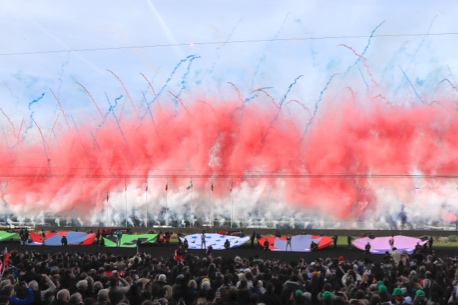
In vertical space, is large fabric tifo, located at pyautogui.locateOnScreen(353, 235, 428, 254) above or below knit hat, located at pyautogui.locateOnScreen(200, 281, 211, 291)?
below

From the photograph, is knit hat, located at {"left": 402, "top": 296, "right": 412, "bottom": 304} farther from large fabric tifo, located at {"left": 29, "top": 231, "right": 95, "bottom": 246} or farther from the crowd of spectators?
large fabric tifo, located at {"left": 29, "top": 231, "right": 95, "bottom": 246}

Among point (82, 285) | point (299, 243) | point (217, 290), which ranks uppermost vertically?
point (82, 285)

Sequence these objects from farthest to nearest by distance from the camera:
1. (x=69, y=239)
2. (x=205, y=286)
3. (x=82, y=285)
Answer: (x=69, y=239) → (x=205, y=286) → (x=82, y=285)

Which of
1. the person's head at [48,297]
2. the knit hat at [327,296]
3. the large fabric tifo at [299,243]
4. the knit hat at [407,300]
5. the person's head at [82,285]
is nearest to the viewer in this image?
the knit hat at [327,296]

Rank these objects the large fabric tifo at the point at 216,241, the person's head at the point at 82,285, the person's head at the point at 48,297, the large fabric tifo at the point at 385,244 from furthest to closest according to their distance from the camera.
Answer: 1. the large fabric tifo at the point at 216,241
2. the large fabric tifo at the point at 385,244
3. the person's head at the point at 82,285
4. the person's head at the point at 48,297

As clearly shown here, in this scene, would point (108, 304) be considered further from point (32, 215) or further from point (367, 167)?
point (32, 215)

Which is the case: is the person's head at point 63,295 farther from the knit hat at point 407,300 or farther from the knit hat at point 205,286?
the knit hat at point 407,300

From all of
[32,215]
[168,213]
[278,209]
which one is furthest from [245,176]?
[32,215]

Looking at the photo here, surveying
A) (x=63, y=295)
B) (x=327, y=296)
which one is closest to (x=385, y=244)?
(x=327, y=296)

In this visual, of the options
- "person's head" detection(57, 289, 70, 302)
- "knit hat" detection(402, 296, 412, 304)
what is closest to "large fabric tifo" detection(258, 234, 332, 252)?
"knit hat" detection(402, 296, 412, 304)

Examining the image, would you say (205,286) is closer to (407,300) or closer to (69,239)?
(407,300)

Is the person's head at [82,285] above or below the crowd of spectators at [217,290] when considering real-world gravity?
above

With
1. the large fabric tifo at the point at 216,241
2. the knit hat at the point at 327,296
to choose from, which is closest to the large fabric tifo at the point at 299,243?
the large fabric tifo at the point at 216,241

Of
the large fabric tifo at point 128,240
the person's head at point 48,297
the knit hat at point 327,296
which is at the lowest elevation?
the large fabric tifo at point 128,240
